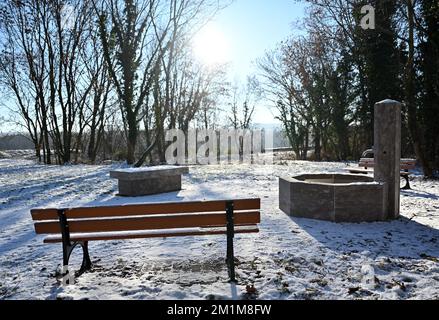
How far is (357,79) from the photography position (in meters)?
24.5

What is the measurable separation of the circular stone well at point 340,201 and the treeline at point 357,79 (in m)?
7.45

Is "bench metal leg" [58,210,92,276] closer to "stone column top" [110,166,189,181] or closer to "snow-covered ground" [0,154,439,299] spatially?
"snow-covered ground" [0,154,439,299]

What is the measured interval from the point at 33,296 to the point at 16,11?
25195 millimetres

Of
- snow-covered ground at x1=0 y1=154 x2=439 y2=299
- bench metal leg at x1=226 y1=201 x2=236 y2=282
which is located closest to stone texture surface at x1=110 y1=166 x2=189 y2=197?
snow-covered ground at x1=0 y1=154 x2=439 y2=299

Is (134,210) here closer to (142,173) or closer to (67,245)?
(67,245)

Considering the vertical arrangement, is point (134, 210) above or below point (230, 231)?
above

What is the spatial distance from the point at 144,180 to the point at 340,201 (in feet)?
16.7

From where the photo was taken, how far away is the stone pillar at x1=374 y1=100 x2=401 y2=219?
6.54 meters

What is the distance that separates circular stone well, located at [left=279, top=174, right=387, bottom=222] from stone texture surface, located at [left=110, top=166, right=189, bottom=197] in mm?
4047

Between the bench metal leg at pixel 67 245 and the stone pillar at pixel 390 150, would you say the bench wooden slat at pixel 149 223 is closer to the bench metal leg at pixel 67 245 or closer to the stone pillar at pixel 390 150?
the bench metal leg at pixel 67 245

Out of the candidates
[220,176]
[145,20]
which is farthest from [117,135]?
[220,176]

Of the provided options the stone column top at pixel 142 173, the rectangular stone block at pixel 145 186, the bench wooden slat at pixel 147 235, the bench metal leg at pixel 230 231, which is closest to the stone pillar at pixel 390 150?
the bench wooden slat at pixel 147 235

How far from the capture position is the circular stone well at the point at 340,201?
6223 mm

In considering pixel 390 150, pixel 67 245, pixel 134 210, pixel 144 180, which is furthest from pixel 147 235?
pixel 144 180
